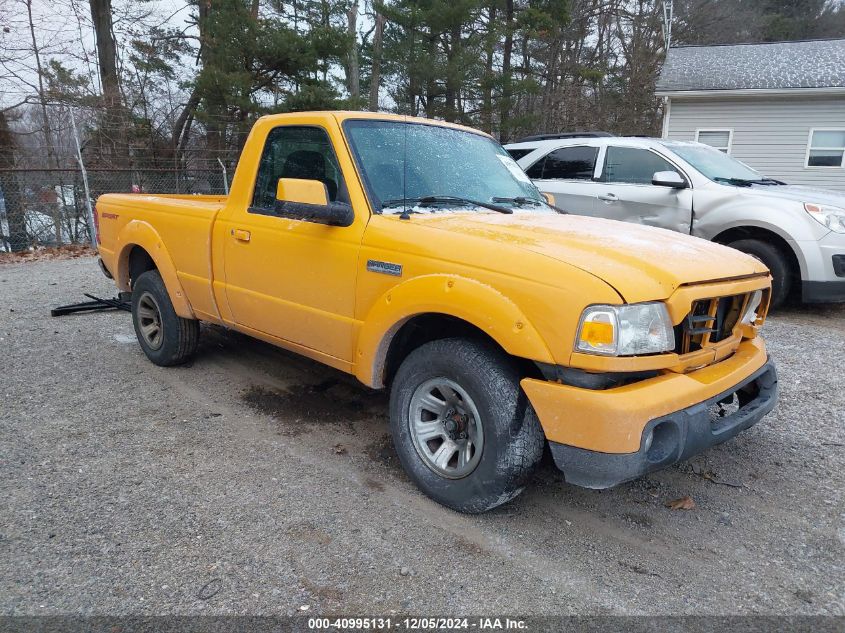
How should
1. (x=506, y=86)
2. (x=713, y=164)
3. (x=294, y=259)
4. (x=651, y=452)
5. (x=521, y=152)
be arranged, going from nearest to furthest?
(x=651, y=452), (x=294, y=259), (x=713, y=164), (x=521, y=152), (x=506, y=86)

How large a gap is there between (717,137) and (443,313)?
17389 millimetres

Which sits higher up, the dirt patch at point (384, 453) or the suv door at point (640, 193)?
the suv door at point (640, 193)

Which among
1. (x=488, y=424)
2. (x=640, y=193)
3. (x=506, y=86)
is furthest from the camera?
(x=506, y=86)

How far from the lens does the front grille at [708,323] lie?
101 inches

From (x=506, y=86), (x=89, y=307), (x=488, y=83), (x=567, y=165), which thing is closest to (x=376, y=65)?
(x=488, y=83)

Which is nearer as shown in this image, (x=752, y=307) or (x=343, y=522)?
(x=343, y=522)

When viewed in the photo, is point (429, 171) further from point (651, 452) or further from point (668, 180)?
point (668, 180)

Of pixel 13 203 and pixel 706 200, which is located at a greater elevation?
pixel 706 200

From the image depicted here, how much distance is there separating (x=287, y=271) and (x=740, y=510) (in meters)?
2.83

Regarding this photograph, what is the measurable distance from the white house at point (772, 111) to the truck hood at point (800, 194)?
11052 mm

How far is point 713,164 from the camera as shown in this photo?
7.18 meters

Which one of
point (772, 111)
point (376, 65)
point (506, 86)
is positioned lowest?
point (772, 111)

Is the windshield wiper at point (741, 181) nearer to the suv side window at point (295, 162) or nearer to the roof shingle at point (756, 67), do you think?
the suv side window at point (295, 162)

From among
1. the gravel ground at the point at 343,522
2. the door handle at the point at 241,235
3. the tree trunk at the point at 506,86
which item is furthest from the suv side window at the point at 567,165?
the tree trunk at the point at 506,86
